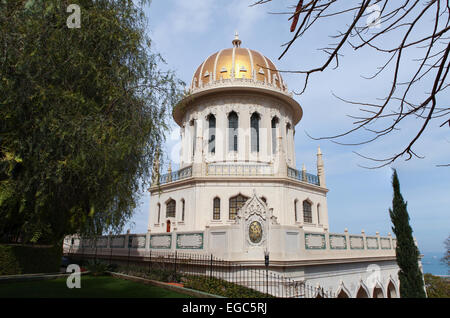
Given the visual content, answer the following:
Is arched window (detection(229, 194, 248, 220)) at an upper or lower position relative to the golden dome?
lower

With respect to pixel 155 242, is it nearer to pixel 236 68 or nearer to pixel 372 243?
pixel 372 243

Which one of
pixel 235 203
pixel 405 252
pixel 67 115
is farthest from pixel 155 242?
pixel 405 252

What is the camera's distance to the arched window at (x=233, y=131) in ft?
88.7

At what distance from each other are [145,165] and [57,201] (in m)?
2.60

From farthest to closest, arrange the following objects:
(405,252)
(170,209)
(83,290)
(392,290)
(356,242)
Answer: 1. (170,209)
2. (392,290)
3. (356,242)
4. (405,252)
5. (83,290)

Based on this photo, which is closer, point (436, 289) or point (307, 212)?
point (307, 212)

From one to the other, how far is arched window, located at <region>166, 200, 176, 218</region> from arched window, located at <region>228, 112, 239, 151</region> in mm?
6656

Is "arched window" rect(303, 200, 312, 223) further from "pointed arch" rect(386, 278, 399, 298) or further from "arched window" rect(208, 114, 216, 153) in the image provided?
"arched window" rect(208, 114, 216, 153)

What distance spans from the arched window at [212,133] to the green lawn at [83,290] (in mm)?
15913

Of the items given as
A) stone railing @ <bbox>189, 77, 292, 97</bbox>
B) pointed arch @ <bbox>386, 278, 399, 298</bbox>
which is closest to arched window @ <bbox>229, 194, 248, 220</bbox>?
stone railing @ <bbox>189, 77, 292, 97</bbox>

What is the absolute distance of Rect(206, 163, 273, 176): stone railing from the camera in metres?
23.4

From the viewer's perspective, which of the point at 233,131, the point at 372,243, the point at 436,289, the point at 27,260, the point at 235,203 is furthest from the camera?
the point at 436,289

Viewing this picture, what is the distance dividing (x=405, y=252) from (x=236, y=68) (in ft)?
62.8

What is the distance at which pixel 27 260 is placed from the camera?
13.4 m
